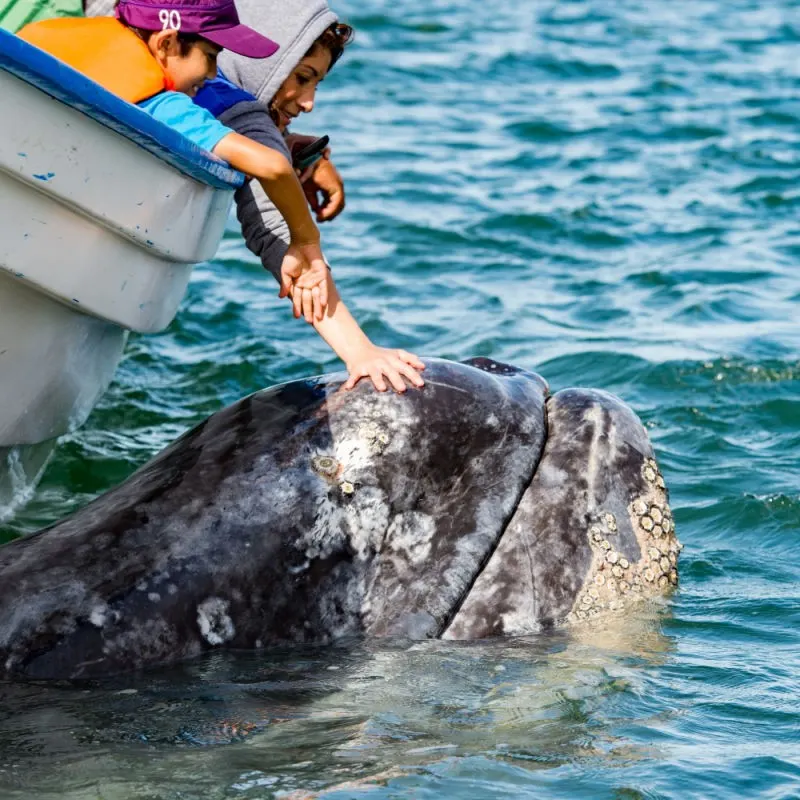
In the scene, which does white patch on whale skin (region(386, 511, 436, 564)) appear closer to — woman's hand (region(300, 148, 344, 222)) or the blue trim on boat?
the blue trim on boat

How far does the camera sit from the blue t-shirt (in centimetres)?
623

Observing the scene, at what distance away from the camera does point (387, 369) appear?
6.04 m

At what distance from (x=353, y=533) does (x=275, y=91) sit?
239 centimetres

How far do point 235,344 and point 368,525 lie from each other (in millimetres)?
5488

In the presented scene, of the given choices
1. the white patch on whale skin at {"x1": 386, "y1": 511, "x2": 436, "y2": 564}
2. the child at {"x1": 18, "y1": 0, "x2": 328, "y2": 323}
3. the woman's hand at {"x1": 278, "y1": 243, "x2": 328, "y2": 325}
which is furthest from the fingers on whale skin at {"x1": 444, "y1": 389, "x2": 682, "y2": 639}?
the child at {"x1": 18, "y1": 0, "x2": 328, "y2": 323}

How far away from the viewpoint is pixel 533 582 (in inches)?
232

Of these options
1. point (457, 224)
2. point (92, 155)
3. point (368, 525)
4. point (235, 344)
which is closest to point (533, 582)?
point (368, 525)

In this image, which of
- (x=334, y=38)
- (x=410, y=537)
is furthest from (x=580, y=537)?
(x=334, y=38)

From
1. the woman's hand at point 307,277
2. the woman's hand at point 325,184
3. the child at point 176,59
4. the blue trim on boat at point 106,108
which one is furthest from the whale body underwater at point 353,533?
the woman's hand at point 325,184

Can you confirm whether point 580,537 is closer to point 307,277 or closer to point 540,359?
point 307,277

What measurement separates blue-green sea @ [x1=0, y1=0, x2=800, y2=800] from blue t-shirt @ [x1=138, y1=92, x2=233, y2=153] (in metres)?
2.04

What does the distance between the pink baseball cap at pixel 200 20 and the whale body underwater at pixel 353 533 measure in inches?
55.8

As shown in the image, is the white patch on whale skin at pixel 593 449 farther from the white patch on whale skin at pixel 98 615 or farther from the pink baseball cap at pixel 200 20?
the pink baseball cap at pixel 200 20

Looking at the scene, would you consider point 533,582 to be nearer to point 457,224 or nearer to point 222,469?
point 222,469
